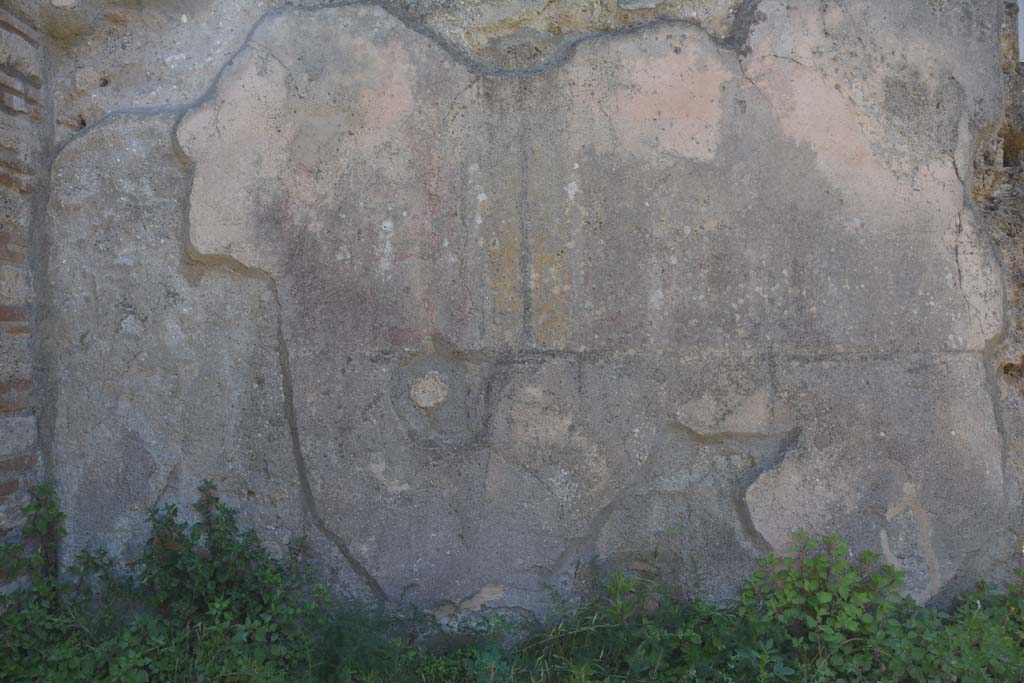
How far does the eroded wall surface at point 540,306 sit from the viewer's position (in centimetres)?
250

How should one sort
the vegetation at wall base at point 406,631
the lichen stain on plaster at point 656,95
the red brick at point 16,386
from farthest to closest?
the lichen stain on plaster at point 656,95, the red brick at point 16,386, the vegetation at wall base at point 406,631

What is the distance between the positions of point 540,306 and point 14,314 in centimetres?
152

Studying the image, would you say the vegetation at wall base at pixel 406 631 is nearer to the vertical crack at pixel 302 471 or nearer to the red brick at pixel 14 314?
the vertical crack at pixel 302 471

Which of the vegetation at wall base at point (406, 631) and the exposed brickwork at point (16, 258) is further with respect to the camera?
the exposed brickwork at point (16, 258)

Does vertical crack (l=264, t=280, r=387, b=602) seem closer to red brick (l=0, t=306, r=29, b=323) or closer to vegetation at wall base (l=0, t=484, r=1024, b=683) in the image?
vegetation at wall base (l=0, t=484, r=1024, b=683)

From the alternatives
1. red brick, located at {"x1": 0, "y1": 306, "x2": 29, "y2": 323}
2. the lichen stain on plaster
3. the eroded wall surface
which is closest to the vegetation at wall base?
the eroded wall surface

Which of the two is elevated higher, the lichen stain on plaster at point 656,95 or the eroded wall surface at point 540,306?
the lichen stain on plaster at point 656,95

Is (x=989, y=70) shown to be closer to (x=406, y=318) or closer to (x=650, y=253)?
(x=650, y=253)

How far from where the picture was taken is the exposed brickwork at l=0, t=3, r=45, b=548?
7.98ft

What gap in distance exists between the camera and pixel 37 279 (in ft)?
8.35

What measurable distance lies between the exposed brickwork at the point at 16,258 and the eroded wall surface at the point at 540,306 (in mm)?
73

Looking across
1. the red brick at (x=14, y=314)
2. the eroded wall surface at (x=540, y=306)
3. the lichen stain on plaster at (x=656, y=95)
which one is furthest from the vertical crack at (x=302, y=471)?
the lichen stain on plaster at (x=656, y=95)

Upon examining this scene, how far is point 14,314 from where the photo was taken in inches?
97.2

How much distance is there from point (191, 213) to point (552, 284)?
1084 millimetres
